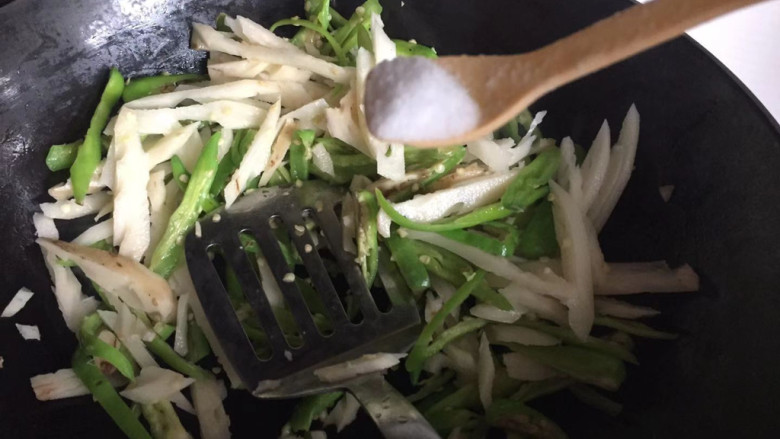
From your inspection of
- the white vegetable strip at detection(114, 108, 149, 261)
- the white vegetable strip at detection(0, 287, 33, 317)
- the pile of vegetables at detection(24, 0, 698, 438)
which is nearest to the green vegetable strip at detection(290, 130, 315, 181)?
the pile of vegetables at detection(24, 0, 698, 438)

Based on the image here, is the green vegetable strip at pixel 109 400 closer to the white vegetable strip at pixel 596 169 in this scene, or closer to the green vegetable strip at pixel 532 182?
the green vegetable strip at pixel 532 182

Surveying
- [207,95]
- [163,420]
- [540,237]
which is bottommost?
[163,420]

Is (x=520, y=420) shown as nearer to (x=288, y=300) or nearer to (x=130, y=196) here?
(x=288, y=300)

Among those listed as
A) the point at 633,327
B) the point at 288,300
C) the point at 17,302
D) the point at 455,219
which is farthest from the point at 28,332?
the point at 633,327

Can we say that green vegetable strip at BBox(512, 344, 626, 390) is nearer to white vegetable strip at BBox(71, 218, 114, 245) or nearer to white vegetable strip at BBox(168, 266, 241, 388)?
white vegetable strip at BBox(168, 266, 241, 388)

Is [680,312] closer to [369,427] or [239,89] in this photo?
[369,427]
